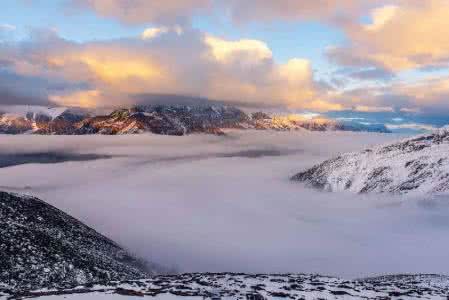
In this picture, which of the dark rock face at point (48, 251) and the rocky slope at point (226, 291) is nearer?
the rocky slope at point (226, 291)

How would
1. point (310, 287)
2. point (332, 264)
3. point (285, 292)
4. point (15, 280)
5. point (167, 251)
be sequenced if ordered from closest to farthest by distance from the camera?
point (285, 292) < point (310, 287) < point (15, 280) < point (167, 251) < point (332, 264)

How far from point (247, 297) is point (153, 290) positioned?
28.0 ft

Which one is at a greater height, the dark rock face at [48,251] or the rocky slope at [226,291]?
the rocky slope at [226,291]

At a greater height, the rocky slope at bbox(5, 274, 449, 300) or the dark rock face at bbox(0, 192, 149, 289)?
the rocky slope at bbox(5, 274, 449, 300)

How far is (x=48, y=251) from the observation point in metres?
79.0

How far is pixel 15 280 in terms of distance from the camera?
209ft

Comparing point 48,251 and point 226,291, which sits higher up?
point 226,291

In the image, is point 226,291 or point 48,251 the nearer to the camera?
point 226,291

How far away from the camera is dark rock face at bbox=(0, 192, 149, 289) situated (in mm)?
67312

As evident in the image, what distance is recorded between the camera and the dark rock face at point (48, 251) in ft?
221

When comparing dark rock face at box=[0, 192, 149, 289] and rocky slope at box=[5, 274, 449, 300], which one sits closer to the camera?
rocky slope at box=[5, 274, 449, 300]

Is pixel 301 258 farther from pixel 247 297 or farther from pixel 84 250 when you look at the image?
pixel 247 297

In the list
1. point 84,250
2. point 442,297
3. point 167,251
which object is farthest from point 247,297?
point 167,251

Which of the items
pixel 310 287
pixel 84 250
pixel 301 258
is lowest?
pixel 301 258
